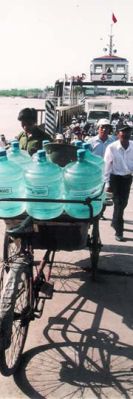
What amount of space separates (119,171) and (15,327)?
Result: 12.3 feet

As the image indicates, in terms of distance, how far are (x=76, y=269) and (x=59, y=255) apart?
54cm

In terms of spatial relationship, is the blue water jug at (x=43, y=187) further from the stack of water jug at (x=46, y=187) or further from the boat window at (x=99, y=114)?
the boat window at (x=99, y=114)

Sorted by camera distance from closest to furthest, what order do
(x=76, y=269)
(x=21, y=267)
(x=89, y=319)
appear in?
(x=21, y=267), (x=89, y=319), (x=76, y=269)

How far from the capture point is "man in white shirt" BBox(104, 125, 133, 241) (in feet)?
22.7

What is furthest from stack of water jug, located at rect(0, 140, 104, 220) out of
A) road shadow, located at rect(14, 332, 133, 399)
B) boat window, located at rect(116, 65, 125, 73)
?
boat window, located at rect(116, 65, 125, 73)

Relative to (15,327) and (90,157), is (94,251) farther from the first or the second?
(15,327)

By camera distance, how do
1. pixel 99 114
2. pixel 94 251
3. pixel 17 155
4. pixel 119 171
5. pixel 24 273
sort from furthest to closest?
pixel 99 114 → pixel 119 171 → pixel 94 251 → pixel 17 155 → pixel 24 273

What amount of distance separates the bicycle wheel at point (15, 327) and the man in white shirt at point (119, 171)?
3.44 meters

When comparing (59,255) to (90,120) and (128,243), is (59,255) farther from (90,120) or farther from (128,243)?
Result: (90,120)

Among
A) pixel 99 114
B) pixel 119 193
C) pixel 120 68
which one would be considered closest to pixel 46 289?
pixel 119 193

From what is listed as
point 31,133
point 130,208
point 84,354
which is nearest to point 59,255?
point 31,133

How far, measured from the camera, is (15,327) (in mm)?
3707

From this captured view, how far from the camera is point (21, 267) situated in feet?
11.2

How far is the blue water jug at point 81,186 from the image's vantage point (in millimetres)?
3484
